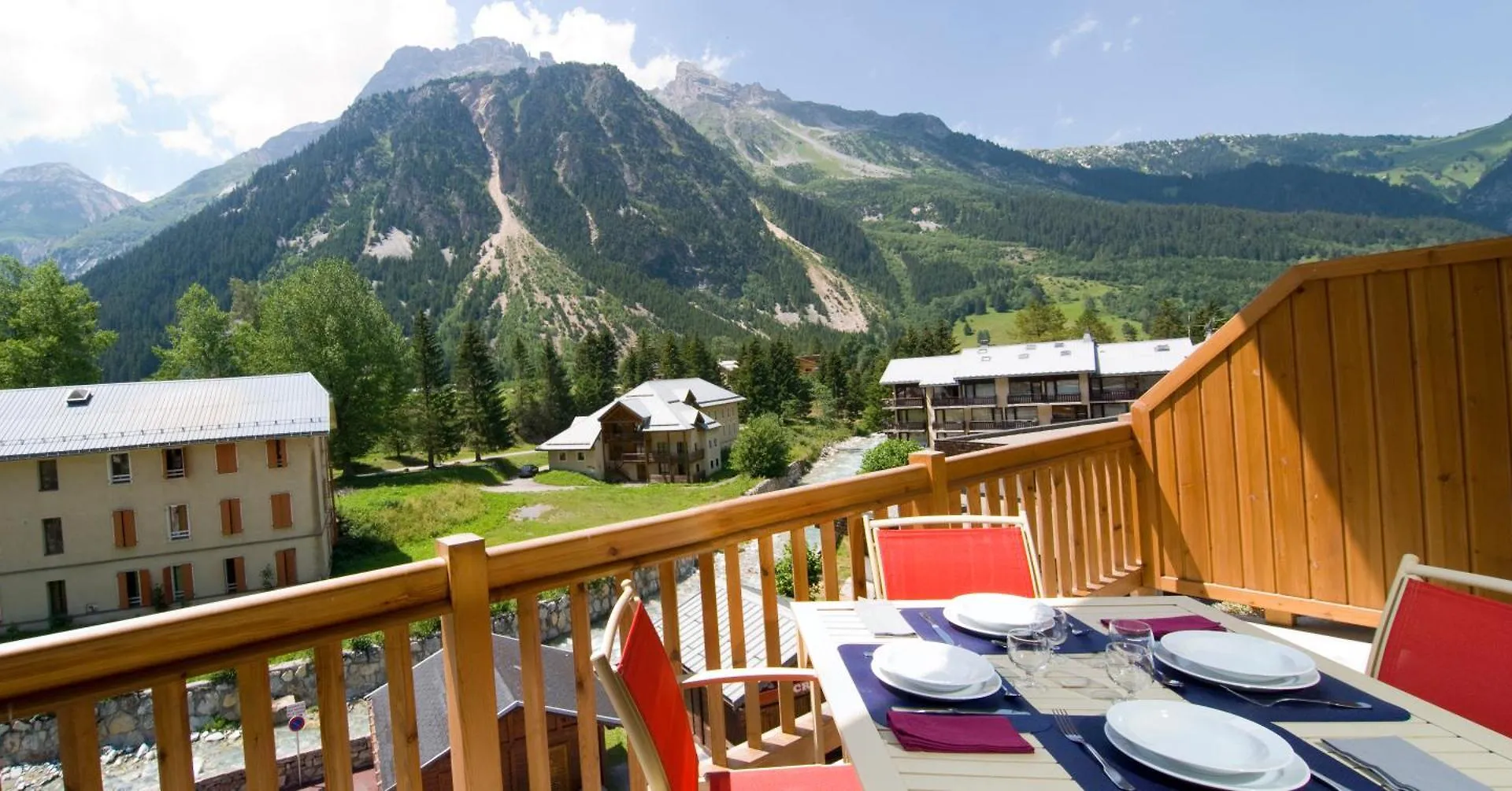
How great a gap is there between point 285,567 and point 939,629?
22934 millimetres

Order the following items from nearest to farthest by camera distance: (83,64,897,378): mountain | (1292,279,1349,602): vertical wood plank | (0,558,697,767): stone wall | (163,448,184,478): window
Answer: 1. (1292,279,1349,602): vertical wood plank
2. (0,558,697,767): stone wall
3. (163,448,184,478): window
4. (83,64,897,378): mountain

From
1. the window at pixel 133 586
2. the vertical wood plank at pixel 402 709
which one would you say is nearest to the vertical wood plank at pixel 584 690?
the vertical wood plank at pixel 402 709

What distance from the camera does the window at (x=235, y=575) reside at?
19375 millimetres

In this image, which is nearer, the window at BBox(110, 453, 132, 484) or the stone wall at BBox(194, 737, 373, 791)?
the stone wall at BBox(194, 737, 373, 791)

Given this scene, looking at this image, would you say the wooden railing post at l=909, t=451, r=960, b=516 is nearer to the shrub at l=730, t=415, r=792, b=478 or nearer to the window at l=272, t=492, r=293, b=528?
the window at l=272, t=492, r=293, b=528

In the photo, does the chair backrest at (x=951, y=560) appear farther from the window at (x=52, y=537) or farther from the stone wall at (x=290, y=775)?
the window at (x=52, y=537)

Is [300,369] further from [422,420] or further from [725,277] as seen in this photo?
[725,277]

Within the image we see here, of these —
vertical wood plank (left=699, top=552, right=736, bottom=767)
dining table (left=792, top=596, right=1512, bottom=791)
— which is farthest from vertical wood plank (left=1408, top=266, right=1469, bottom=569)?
vertical wood plank (left=699, top=552, right=736, bottom=767)

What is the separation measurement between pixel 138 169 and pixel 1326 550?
7688cm

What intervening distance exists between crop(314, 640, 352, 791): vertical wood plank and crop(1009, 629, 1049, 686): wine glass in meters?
1.29

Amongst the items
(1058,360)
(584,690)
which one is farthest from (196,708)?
(1058,360)

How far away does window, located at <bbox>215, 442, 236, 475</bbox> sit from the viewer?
19156mm

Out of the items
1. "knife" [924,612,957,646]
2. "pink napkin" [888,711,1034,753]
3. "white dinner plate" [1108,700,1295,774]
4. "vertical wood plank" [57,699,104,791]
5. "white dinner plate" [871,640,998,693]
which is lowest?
"pink napkin" [888,711,1034,753]

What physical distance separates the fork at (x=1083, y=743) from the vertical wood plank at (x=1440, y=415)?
2637 mm
